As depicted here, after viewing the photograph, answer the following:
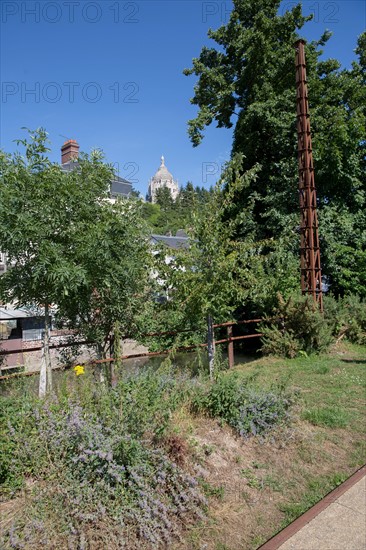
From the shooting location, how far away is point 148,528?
2680 millimetres

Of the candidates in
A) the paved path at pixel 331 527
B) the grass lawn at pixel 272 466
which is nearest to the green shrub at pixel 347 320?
the grass lawn at pixel 272 466

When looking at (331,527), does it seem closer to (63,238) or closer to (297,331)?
(63,238)

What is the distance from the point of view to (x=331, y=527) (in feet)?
9.78

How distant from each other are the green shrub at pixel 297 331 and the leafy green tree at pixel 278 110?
5970mm

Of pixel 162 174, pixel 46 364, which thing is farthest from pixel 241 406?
pixel 162 174

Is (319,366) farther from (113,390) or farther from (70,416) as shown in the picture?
(70,416)

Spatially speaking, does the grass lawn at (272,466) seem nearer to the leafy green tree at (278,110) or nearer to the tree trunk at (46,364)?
the tree trunk at (46,364)

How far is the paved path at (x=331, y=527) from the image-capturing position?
9.16ft

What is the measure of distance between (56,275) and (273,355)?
660 centimetres

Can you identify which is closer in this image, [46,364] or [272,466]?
[272,466]

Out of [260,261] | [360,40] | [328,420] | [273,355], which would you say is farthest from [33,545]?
[360,40]

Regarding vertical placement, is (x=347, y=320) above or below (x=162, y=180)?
below

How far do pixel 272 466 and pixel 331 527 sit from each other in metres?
0.88

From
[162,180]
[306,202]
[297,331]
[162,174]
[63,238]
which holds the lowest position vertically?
[297,331]
